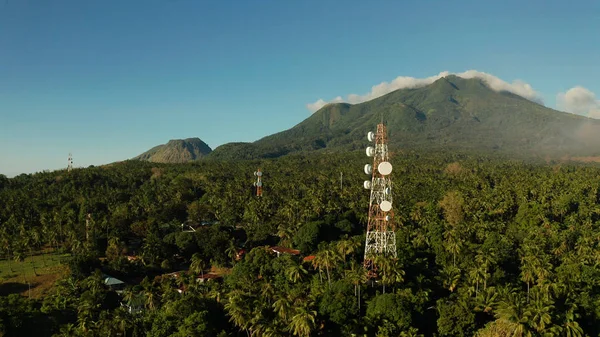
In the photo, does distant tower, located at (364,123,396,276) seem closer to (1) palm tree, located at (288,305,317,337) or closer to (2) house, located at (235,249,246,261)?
(1) palm tree, located at (288,305,317,337)

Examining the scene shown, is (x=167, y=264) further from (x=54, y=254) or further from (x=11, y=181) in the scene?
(x=11, y=181)

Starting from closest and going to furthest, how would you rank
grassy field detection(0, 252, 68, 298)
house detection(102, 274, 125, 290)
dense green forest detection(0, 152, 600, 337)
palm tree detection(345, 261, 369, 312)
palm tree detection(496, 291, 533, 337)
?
palm tree detection(496, 291, 533, 337)
dense green forest detection(0, 152, 600, 337)
palm tree detection(345, 261, 369, 312)
house detection(102, 274, 125, 290)
grassy field detection(0, 252, 68, 298)

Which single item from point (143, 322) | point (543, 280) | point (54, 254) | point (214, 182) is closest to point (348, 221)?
point (543, 280)

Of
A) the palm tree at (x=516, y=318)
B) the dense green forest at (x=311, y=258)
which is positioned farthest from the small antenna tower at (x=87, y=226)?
the palm tree at (x=516, y=318)

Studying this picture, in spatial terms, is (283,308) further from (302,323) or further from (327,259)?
(327,259)

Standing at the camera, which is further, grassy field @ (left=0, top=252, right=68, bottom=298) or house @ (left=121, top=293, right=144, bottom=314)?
grassy field @ (left=0, top=252, right=68, bottom=298)

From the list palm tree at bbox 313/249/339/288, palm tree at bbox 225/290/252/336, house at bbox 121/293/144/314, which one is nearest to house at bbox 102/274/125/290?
house at bbox 121/293/144/314

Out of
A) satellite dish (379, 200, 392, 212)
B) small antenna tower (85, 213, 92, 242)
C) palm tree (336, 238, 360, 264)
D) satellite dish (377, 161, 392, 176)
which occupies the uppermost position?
satellite dish (377, 161, 392, 176)
